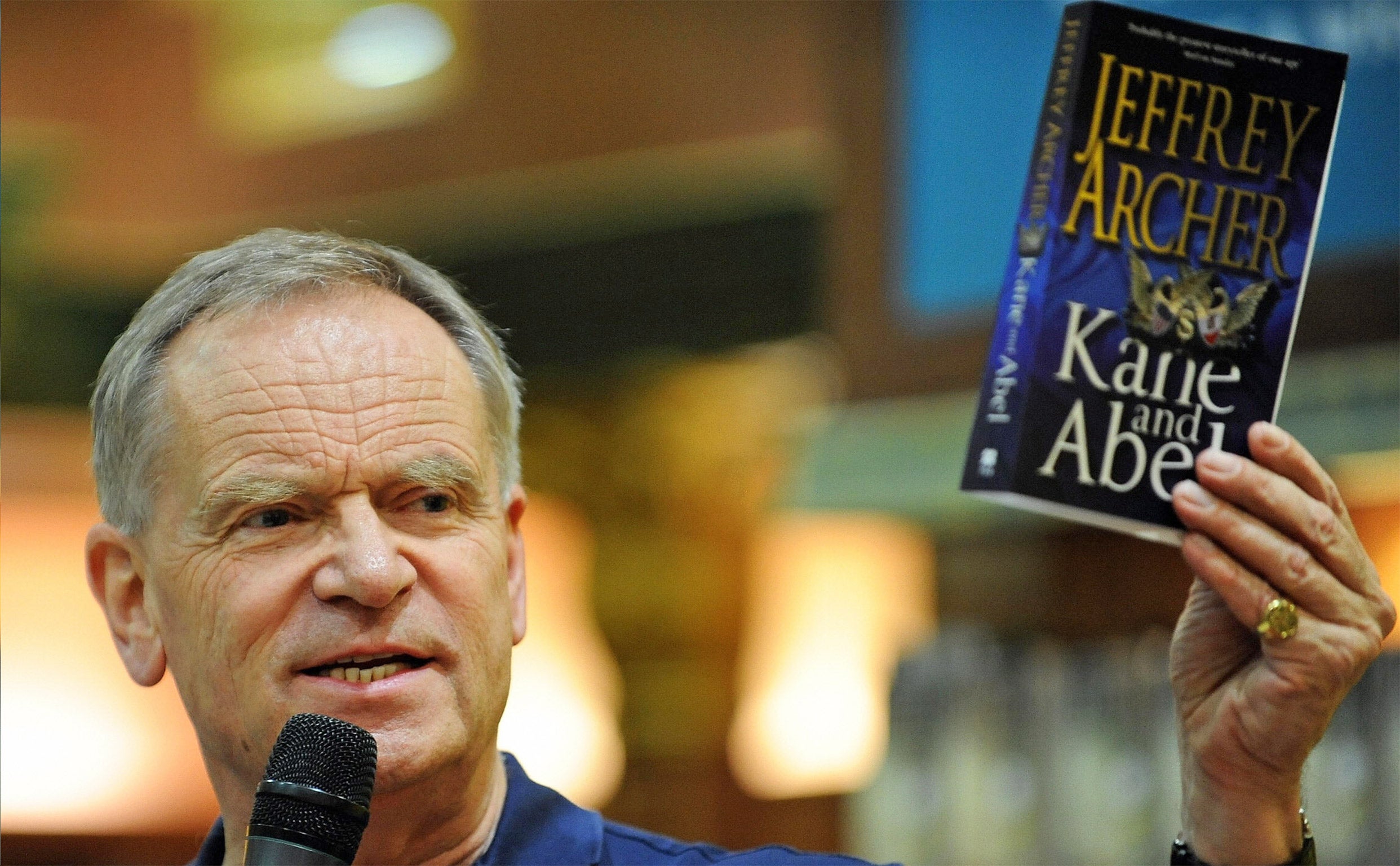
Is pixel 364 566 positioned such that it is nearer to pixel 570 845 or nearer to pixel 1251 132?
pixel 570 845

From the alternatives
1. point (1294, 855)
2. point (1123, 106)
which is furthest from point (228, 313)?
point (1294, 855)

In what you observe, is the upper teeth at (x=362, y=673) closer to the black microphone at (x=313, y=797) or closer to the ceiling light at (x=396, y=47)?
the black microphone at (x=313, y=797)

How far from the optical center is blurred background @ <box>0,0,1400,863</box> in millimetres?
3609

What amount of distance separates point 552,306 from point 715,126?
914 mm

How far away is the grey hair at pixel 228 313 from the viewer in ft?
5.51

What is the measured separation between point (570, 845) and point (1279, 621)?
766 mm

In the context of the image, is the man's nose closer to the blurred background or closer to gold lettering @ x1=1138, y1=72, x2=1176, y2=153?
gold lettering @ x1=1138, y1=72, x2=1176, y2=153

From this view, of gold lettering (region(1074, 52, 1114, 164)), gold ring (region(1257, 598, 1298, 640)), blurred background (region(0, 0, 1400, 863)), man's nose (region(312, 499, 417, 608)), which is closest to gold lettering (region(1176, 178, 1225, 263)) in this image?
gold lettering (region(1074, 52, 1114, 164))

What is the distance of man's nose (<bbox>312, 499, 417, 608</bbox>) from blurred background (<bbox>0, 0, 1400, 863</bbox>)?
2.28 metres

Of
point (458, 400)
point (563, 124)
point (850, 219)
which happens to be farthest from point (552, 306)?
point (458, 400)

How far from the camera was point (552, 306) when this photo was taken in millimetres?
5945

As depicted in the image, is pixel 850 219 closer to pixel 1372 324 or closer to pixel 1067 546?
pixel 1067 546

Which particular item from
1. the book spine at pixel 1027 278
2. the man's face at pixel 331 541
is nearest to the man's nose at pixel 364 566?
the man's face at pixel 331 541

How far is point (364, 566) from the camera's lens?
4.91 ft
